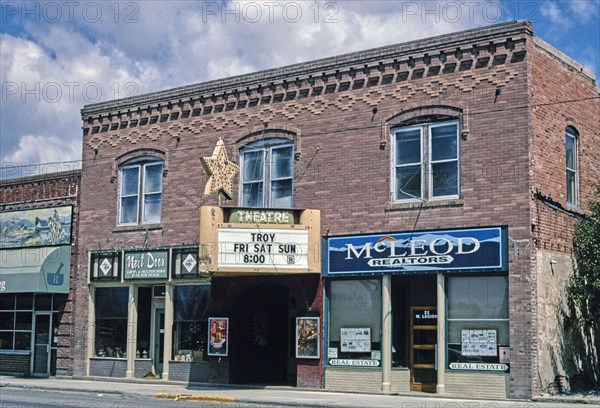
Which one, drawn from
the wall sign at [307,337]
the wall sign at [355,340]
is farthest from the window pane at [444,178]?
the wall sign at [307,337]

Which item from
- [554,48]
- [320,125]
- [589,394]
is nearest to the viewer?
[589,394]

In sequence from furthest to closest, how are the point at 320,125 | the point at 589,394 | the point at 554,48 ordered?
the point at 320,125
the point at 554,48
the point at 589,394

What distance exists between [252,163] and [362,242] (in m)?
4.35

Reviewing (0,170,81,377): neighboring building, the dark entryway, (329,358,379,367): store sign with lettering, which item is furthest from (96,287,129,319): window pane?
(329,358,379,367): store sign with lettering

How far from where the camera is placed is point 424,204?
2294 centimetres

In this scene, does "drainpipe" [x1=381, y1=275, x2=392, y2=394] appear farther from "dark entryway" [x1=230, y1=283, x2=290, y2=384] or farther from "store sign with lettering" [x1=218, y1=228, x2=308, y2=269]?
"dark entryway" [x1=230, y1=283, x2=290, y2=384]

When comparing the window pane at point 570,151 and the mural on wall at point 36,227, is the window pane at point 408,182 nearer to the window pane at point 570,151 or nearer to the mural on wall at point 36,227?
the window pane at point 570,151

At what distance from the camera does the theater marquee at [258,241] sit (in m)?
23.5

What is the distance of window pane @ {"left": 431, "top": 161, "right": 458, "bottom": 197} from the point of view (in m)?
22.8

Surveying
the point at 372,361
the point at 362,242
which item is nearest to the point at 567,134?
the point at 362,242

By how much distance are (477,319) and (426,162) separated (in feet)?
13.2

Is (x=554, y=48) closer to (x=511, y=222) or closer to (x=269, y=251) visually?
(x=511, y=222)

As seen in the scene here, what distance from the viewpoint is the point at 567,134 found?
2377cm

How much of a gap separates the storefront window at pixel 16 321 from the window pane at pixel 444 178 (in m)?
15.0
